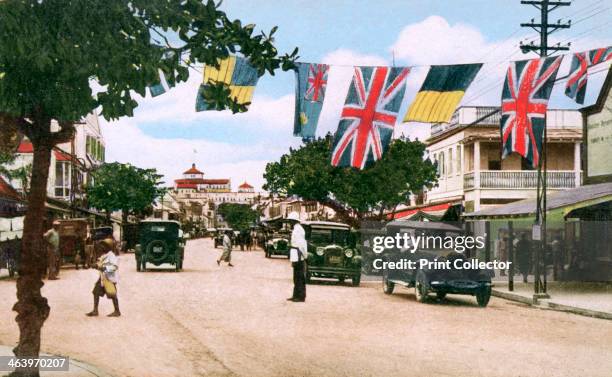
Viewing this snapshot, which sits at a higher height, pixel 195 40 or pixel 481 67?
pixel 481 67

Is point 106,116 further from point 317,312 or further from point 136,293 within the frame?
point 136,293

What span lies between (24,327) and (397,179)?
4098 cm

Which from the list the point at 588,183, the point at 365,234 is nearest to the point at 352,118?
the point at 588,183

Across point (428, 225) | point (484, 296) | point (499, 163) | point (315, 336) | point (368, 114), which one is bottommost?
point (315, 336)

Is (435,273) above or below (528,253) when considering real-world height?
below

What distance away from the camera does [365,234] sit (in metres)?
32.3

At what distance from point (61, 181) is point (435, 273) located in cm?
4264

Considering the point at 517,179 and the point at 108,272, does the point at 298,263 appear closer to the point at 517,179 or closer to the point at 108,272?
the point at 108,272

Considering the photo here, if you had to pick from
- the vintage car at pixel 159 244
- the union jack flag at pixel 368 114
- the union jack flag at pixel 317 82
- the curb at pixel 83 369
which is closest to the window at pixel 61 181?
the vintage car at pixel 159 244

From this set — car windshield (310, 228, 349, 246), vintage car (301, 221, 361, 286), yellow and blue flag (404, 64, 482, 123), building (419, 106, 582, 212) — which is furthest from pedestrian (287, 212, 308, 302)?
building (419, 106, 582, 212)

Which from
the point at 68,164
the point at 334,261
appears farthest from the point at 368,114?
the point at 68,164

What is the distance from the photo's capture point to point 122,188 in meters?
60.8

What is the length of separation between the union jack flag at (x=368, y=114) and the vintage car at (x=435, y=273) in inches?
117

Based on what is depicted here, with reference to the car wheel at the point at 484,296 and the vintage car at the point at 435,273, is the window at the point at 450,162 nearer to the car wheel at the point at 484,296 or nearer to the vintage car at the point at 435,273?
the vintage car at the point at 435,273
